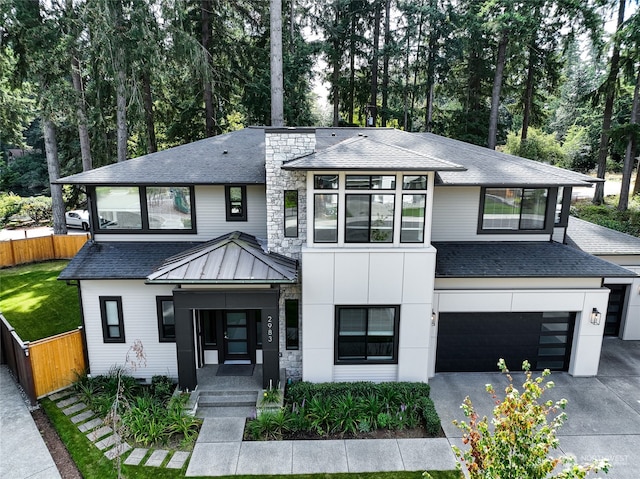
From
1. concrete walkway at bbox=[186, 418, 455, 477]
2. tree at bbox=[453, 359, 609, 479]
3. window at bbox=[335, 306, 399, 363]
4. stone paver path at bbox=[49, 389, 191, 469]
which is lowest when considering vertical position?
concrete walkway at bbox=[186, 418, 455, 477]

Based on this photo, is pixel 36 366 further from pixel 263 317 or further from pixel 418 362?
pixel 418 362

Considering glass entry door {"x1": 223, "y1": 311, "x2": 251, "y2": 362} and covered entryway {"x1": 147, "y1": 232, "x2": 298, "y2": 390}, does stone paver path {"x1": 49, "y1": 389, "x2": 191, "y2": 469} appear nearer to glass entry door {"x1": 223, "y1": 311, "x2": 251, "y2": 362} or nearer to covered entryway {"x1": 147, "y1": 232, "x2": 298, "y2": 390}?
covered entryway {"x1": 147, "y1": 232, "x2": 298, "y2": 390}

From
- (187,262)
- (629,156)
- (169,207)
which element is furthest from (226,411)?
(629,156)

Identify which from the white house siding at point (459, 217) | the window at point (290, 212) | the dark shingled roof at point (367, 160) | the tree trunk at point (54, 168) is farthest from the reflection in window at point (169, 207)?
the tree trunk at point (54, 168)

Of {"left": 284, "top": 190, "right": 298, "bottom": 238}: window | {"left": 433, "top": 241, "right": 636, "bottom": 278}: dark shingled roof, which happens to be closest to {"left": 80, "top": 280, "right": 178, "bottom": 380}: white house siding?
{"left": 284, "top": 190, "right": 298, "bottom": 238}: window

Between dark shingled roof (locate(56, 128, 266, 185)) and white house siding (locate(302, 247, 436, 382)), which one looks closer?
white house siding (locate(302, 247, 436, 382))

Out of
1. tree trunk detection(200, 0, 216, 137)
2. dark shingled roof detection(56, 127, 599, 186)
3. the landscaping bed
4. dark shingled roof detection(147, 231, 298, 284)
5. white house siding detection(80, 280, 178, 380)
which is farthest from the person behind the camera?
tree trunk detection(200, 0, 216, 137)

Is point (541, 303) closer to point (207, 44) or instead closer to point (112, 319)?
point (112, 319)
